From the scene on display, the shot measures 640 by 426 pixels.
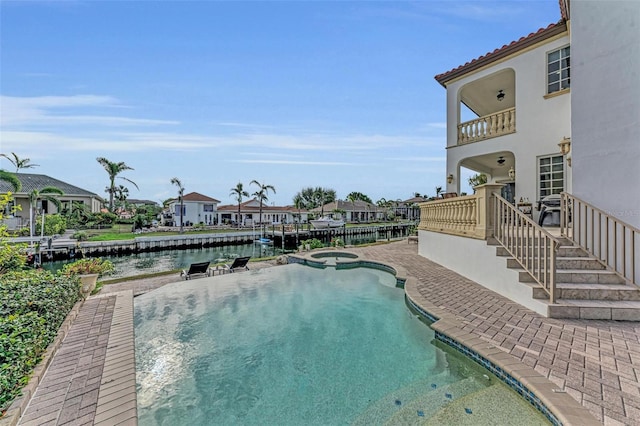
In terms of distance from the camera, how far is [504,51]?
990cm

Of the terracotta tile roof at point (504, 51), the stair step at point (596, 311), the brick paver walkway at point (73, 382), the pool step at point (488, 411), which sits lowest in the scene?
the pool step at point (488, 411)

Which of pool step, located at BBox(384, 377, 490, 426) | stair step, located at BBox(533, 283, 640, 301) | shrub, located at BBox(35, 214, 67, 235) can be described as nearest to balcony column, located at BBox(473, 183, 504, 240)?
stair step, located at BBox(533, 283, 640, 301)

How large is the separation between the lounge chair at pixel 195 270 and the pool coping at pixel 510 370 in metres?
7.17

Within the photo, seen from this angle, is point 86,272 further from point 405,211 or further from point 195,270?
point 405,211

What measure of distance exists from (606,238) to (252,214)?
4905 cm

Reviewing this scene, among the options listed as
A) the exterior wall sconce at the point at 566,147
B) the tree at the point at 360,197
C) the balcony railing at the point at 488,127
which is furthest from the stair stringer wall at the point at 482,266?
the tree at the point at 360,197

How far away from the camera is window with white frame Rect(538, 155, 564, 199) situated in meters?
8.92

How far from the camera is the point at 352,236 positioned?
128ft

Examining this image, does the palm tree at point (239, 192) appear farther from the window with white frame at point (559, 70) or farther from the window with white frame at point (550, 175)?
the window with white frame at point (559, 70)

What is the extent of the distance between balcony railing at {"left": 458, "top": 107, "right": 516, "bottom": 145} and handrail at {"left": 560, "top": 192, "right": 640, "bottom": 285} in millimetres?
4570

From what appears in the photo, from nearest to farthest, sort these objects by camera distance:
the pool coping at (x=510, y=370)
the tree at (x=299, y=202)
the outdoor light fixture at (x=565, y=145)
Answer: the pool coping at (x=510, y=370) < the outdoor light fixture at (x=565, y=145) < the tree at (x=299, y=202)

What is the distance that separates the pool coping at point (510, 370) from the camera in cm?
264

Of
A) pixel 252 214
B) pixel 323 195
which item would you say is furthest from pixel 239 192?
pixel 323 195

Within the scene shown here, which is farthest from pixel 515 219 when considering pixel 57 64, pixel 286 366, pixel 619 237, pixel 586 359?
pixel 57 64
